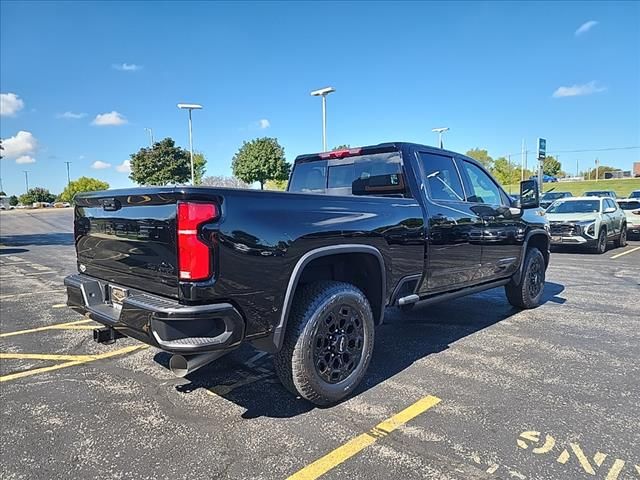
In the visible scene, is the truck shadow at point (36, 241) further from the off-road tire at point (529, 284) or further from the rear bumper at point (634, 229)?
the rear bumper at point (634, 229)

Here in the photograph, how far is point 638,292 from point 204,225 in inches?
286

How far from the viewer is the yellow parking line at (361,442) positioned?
2.50 m

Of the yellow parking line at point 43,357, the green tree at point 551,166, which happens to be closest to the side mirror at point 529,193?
the yellow parking line at point 43,357

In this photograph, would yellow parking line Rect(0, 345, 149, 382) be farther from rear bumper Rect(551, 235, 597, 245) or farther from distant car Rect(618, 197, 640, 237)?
distant car Rect(618, 197, 640, 237)

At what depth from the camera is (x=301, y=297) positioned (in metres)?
3.18

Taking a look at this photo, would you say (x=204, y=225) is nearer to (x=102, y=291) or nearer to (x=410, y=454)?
(x=102, y=291)

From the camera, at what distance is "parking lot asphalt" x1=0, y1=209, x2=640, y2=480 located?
101 inches

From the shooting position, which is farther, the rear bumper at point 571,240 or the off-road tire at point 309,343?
the rear bumper at point 571,240

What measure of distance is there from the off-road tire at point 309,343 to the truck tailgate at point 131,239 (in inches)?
33.9

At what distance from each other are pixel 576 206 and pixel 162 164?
37.7 meters

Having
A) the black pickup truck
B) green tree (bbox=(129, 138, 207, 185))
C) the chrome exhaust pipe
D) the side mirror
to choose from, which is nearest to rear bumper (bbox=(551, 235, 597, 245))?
the side mirror

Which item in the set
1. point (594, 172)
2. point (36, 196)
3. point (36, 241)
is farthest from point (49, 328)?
point (594, 172)

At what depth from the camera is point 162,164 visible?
43219 mm

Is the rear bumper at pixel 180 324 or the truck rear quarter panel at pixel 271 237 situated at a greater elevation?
the truck rear quarter panel at pixel 271 237
